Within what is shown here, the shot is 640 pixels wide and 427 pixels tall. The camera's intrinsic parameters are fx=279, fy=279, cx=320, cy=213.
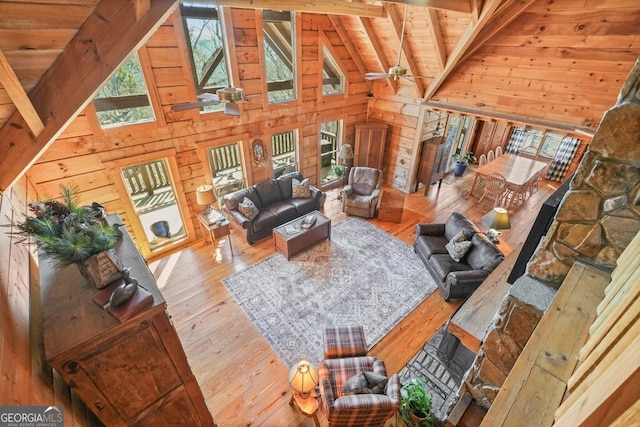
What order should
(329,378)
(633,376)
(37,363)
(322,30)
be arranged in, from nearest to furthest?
(633,376) → (37,363) → (329,378) → (322,30)

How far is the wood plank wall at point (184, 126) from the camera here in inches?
157

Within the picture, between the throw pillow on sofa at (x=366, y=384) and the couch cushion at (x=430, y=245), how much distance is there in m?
2.73

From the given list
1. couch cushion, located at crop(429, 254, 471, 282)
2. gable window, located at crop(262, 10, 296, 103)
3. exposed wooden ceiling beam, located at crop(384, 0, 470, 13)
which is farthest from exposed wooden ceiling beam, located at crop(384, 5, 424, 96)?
couch cushion, located at crop(429, 254, 471, 282)

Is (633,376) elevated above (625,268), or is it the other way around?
(633,376)

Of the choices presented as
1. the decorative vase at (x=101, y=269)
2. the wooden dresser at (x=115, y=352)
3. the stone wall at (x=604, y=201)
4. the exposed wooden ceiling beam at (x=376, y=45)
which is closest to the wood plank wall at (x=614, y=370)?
the stone wall at (x=604, y=201)

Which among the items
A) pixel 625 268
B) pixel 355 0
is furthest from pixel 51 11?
pixel 355 0

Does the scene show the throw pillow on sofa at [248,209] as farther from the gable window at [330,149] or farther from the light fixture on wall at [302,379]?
the light fixture on wall at [302,379]

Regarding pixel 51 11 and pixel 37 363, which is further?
pixel 51 11

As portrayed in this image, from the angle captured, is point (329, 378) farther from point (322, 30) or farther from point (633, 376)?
point (322, 30)

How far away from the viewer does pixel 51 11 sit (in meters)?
1.64

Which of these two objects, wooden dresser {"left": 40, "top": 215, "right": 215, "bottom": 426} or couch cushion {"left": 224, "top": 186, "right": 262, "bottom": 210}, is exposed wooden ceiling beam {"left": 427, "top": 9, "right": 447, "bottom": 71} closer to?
couch cushion {"left": 224, "top": 186, "right": 262, "bottom": 210}

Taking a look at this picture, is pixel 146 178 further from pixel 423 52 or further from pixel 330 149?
pixel 423 52

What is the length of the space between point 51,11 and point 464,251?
5105 mm

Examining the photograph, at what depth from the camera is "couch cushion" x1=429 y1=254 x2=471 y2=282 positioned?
4438 millimetres
